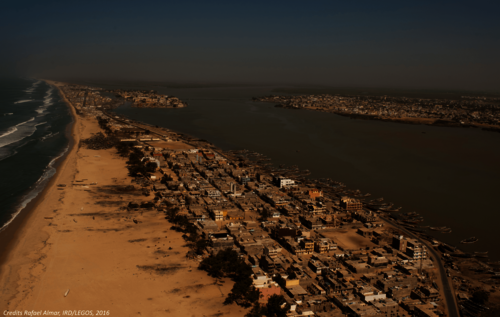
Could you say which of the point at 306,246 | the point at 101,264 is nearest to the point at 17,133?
the point at 101,264

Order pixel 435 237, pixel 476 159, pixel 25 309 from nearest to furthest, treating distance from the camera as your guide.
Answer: pixel 25 309
pixel 435 237
pixel 476 159

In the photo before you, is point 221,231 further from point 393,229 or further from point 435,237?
point 435,237

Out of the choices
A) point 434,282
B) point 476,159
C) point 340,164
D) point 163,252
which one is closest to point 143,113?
point 340,164

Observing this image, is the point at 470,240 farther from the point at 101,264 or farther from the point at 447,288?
the point at 101,264

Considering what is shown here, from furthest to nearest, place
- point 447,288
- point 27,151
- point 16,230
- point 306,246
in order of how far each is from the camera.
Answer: point 27,151 → point 16,230 → point 306,246 → point 447,288

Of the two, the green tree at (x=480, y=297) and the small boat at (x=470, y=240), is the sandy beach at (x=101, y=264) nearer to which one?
the green tree at (x=480, y=297)

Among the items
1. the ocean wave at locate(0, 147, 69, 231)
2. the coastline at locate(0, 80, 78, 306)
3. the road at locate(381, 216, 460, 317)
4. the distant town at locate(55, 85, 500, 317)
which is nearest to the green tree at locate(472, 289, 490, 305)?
the distant town at locate(55, 85, 500, 317)

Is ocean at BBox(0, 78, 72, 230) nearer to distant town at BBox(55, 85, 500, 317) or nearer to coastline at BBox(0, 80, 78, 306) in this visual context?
coastline at BBox(0, 80, 78, 306)
